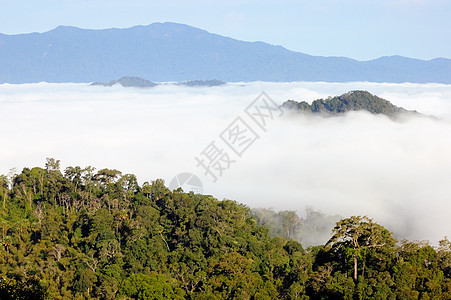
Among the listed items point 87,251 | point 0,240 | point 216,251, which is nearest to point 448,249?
point 216,251

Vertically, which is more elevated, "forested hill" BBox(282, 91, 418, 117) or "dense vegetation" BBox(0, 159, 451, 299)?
"forested hill" BBox(282, 91, 418, 117)

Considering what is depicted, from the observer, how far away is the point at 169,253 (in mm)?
37250

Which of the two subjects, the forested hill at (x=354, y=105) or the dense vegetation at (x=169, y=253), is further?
the forested hill at (x=354, y=105)

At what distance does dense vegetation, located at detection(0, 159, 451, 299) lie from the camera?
98.6ft

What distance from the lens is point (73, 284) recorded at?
3269 cm

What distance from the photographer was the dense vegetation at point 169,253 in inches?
1183

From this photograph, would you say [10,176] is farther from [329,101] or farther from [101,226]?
[329,101]

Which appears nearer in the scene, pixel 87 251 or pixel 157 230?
pixel 87 251

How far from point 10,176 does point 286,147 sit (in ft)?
264

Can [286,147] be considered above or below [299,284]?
above

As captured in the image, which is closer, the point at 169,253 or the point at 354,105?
the point at 169,253

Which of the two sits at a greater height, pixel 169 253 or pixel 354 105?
pixel 354 105

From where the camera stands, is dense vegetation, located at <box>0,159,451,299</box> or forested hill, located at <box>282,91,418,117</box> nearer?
dense vegetation, located at <box>0,159,451,299</box>

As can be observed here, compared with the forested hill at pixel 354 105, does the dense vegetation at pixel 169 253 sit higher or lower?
lower
